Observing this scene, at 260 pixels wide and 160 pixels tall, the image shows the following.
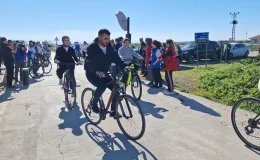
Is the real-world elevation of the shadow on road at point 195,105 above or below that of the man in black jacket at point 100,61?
below

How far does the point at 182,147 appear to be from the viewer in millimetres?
4320

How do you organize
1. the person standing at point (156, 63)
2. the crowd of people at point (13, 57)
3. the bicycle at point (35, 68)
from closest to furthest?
the person standing at point (156, 63)
the crowd of people at point (13, 57)
the bicycle at point (35, 68)

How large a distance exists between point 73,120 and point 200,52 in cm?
1733

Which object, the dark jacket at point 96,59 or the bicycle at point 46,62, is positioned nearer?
the dark jacket at point 96,59

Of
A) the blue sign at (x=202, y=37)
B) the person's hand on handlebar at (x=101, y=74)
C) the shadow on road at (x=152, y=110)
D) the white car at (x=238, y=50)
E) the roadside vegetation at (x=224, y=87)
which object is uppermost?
the blue sign at (x=202, y=37)

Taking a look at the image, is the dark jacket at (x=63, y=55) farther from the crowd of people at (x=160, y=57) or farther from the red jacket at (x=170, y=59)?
the red jacket at (x=170, y=59)

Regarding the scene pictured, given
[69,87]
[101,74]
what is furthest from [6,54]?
[101,74]

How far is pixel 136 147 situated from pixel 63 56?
3877mm

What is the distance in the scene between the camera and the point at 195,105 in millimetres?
7051

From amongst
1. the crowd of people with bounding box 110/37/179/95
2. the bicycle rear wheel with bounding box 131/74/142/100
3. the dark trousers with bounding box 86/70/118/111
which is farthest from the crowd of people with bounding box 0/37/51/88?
the dark trousers with bounding box 86/70/118/111

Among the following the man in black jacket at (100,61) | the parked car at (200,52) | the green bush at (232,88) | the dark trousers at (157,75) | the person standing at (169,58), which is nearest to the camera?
the man in black jacket at (100,61)

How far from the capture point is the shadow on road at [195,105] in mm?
6387

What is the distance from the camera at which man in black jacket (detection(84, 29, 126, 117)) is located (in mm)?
4777

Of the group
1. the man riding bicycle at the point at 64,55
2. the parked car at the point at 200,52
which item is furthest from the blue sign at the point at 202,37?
the man riding bicycle at the point at 64,55
